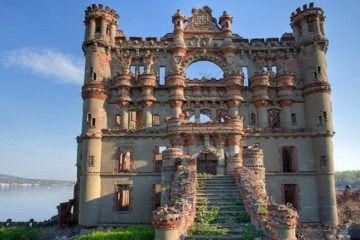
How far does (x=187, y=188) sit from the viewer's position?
18.4m

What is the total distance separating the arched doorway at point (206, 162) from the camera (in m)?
29.3

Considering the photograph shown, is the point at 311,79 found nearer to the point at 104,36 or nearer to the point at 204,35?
the point at 204,35

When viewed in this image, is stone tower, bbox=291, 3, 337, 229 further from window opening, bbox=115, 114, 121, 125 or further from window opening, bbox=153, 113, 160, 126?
window opening, bbox=115, 114, 121, 125

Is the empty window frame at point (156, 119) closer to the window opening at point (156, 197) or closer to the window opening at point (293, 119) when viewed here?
the window opening at point (156, 197)

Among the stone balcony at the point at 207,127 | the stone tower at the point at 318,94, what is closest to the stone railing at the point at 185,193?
the stone balcony at the point at 207,127

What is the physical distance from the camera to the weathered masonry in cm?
2881

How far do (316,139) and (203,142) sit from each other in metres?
10.4

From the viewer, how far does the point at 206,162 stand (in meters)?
29.7

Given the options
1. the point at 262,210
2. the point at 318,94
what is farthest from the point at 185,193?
the point at 318,94

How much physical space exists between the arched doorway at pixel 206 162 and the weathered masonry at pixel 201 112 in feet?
0.31

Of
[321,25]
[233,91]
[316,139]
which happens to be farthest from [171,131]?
[321,25]

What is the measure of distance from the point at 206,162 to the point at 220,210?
1275 cm

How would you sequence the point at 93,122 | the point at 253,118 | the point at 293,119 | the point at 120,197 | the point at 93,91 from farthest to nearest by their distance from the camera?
the point at 253,118 → the point at 293,119 → the point at 120,197 → the point at 93,91 → the point at 93,122

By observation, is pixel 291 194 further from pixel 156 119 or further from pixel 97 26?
pixel 97 26
